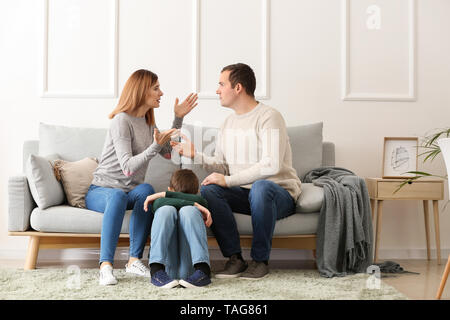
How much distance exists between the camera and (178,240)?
237 cm

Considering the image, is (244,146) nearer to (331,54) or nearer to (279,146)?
(279,146)

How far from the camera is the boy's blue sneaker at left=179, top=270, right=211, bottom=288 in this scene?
221cm

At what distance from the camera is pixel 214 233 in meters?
2.52

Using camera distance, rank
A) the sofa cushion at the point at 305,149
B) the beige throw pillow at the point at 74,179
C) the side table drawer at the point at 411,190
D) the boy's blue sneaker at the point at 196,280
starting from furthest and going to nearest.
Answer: the sofa cushion at the point at 305,149, the side table drawer at the point at 411,190, the beige throw pillow at the point at 74,179, the boy's blue sneaker at the point at 196,280

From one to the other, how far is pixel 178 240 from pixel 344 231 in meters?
0.92

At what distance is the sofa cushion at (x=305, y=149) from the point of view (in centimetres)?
311

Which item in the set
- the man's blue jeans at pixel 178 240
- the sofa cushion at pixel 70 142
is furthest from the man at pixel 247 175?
the sofa cushion at pixel 70 142

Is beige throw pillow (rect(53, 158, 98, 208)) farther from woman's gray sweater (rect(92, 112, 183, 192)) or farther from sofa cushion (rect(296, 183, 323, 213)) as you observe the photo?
sofa cushion (rect(296, 183, 323, 213))

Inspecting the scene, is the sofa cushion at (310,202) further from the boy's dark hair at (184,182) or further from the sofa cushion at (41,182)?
the sofa cushion at (41,182)

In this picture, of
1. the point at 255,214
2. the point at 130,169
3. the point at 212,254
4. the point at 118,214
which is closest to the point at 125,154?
the point at 130,169

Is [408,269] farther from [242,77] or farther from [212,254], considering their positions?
[242,77]

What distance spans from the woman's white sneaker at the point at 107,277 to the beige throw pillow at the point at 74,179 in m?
0.46

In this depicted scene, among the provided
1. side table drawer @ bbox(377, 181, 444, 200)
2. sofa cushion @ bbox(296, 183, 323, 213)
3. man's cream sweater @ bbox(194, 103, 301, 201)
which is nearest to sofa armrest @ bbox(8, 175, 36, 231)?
man's cream sweater @ bbox(194, 103, 301, 201)
